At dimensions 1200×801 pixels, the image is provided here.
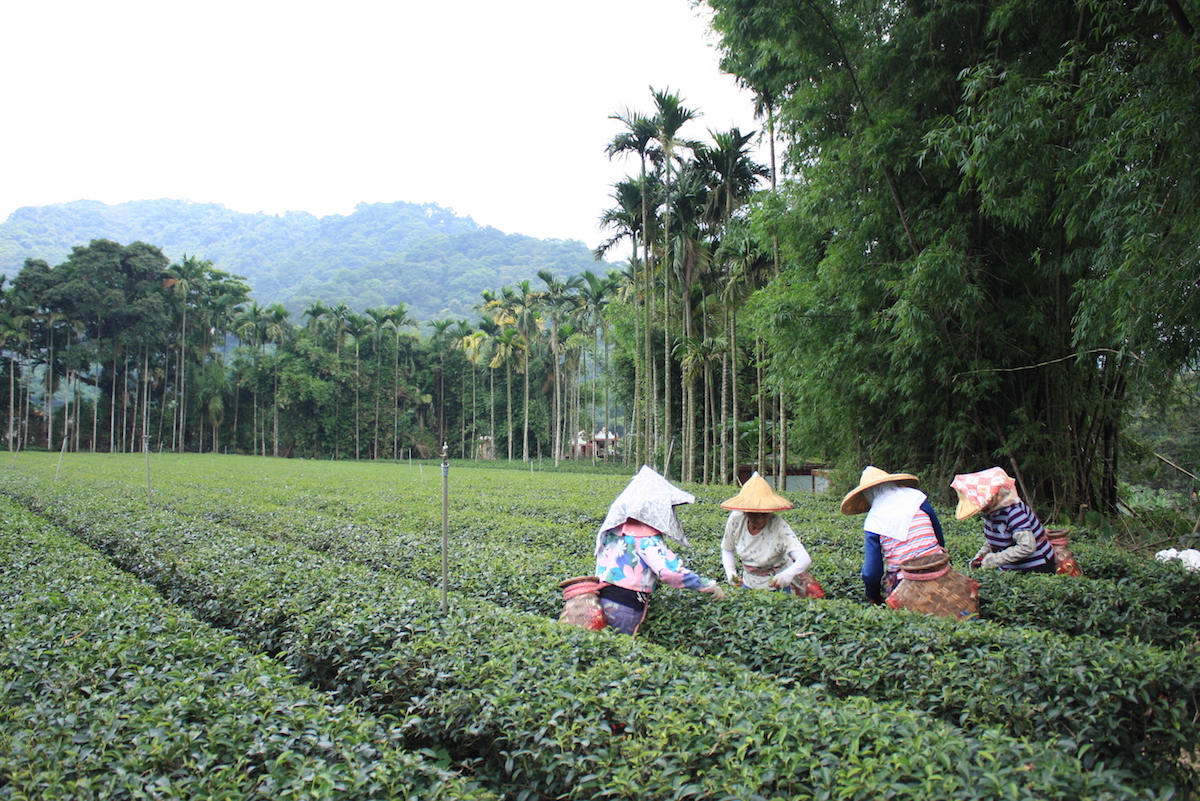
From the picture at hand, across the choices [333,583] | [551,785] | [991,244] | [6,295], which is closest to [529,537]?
[333,583]

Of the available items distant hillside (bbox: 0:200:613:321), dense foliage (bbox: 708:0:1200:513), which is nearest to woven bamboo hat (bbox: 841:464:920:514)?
dense foliage (bbox: 708:0:1200:513)

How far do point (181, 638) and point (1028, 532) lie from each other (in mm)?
5647

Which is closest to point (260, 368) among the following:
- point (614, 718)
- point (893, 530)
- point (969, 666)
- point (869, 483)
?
point (869, 483)

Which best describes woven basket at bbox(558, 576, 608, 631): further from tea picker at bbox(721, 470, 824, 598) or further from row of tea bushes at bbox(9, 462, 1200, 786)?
tea picker at bbox(721, 470, 824, 598)

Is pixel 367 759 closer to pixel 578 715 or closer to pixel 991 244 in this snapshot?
pixel 578 715

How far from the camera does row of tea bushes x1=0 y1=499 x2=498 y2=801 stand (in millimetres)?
2285

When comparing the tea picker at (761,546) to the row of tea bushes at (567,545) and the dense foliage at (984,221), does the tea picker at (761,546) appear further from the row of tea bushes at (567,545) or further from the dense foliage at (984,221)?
the dense foliage at (984,221)

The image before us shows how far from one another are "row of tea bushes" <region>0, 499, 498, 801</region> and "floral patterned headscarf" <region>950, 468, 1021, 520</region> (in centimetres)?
397

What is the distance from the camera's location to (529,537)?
29.4 ft

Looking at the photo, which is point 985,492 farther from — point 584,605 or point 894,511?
point 584,605

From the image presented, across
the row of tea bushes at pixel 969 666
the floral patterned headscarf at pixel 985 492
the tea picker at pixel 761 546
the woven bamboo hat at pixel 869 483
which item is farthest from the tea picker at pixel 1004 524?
the tea picker at pixel 761 546

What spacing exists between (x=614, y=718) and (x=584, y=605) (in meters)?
1.41

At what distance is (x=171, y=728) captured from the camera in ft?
8.52

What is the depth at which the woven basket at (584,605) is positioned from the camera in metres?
4.11
